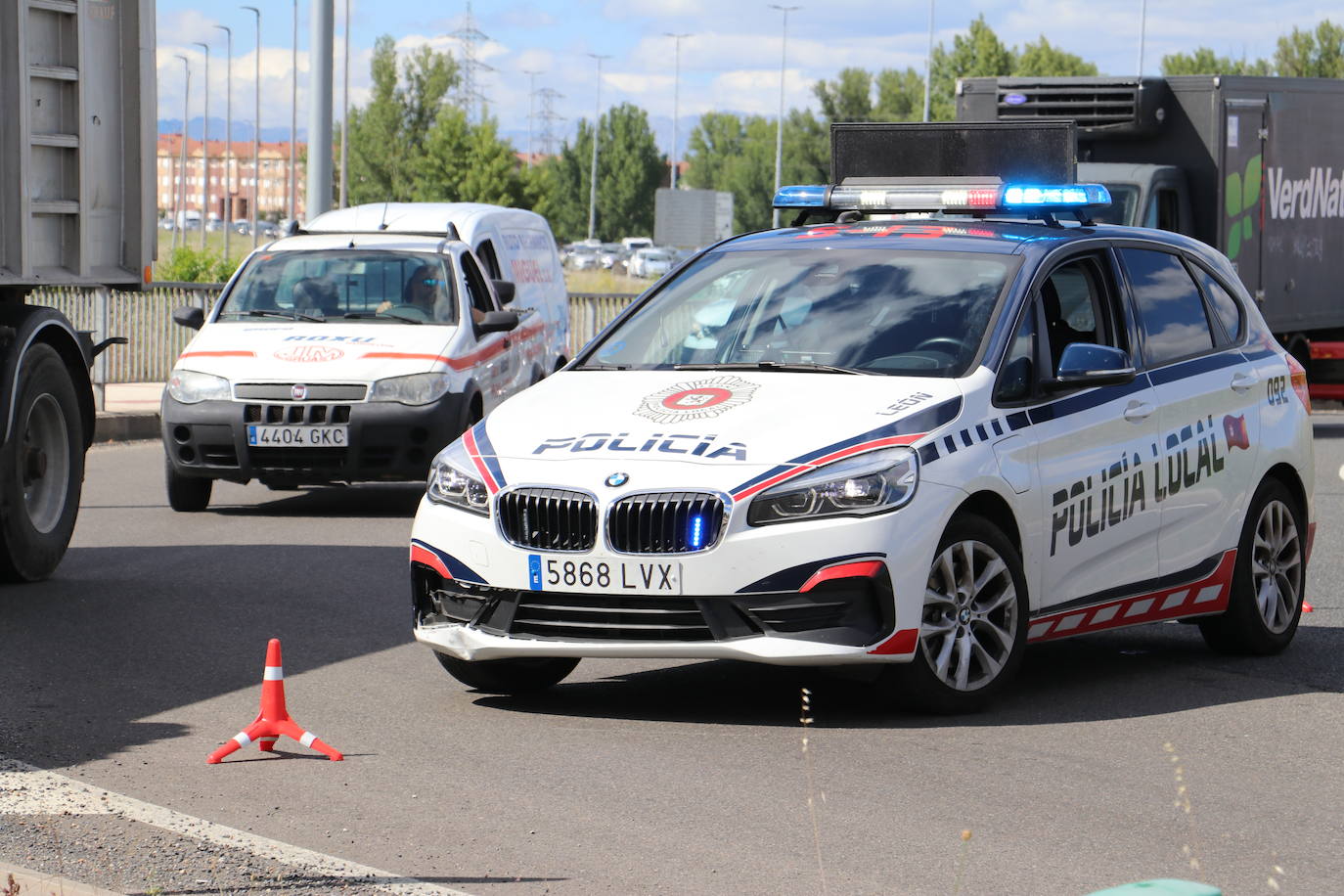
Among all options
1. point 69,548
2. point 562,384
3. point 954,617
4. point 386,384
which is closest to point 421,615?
point 562,384

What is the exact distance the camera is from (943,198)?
867 cm

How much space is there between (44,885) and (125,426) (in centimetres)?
1654

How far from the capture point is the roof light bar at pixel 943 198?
27.5ft

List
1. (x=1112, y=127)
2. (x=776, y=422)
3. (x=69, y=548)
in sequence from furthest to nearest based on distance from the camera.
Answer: (x=1112, y=127) → (x=69, y=548) → (x=776, y=422)

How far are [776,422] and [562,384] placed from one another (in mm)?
1094

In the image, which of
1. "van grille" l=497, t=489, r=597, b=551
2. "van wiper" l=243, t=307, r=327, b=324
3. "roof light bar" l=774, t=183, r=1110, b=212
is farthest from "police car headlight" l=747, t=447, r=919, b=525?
"van wiper" l=243, t=307, r=327, b=324

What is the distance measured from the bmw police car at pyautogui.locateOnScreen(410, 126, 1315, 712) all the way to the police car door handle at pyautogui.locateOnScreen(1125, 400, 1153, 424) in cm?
1

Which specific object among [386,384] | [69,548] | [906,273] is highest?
[906,273]

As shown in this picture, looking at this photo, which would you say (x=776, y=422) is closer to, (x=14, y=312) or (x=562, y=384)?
(x=562, y=384)

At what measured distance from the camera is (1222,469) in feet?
26.8

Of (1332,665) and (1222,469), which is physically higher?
(1222,469)

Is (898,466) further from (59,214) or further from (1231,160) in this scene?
(1231,160)

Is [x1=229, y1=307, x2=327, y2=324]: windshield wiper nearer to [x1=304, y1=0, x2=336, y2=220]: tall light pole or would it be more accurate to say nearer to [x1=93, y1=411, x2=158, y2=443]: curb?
[x1=93, y1=411, x2=158, y2=443]: curb

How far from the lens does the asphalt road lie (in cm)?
500
